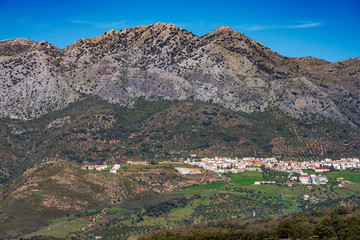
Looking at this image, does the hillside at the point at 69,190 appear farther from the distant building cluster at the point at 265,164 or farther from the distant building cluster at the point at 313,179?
the distant building cluster at the point at 313,179

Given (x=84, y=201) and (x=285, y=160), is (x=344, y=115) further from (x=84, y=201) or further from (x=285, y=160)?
(x=84, y=201)

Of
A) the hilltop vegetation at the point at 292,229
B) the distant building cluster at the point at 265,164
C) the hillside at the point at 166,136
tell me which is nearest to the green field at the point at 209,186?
the distant building cluster at the point at 265,164

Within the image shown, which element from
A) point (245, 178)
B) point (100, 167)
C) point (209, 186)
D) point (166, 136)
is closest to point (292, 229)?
point (209, 186)

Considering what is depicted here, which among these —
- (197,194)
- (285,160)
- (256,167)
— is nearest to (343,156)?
(285,160)

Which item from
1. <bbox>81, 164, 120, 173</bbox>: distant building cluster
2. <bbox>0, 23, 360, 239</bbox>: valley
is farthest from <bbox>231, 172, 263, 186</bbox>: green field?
<bbox>81, 164, 120, 173</bbox>: distant building cluster

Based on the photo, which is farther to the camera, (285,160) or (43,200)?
(285,160)

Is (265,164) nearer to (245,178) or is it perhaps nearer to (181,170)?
(245,178)

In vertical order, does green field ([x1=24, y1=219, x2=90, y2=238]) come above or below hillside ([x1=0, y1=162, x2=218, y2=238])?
below

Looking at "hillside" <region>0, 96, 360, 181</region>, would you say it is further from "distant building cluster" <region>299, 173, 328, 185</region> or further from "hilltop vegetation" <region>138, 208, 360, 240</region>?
"hilltop vegetation" <region>138, 208, 360, 240</region>
